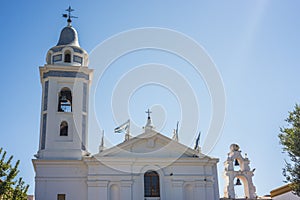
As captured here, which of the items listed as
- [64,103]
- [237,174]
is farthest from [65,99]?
[237,174]

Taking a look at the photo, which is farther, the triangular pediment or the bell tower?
the bell tower

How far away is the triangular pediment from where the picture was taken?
26359 millimetres

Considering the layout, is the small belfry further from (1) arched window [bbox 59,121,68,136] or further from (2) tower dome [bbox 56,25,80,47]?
(2) tower dome [bbox 56,25,80,47]

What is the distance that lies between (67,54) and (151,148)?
8632 millimetres

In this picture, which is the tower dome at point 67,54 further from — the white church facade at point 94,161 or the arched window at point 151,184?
the arched window at point 151,184

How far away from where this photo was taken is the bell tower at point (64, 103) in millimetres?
26750

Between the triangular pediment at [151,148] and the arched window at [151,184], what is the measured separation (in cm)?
113

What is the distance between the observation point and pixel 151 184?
85.6 ft

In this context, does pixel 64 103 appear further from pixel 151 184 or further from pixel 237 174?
pixel 237 174

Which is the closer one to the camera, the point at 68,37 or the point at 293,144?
the point at 293,144

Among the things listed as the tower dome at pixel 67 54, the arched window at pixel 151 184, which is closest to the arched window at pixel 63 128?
the tower dome at pixel 67 54

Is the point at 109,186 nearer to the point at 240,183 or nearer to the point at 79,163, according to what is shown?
the point at 79,163

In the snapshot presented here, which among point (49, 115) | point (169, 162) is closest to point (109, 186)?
point (169, 162)

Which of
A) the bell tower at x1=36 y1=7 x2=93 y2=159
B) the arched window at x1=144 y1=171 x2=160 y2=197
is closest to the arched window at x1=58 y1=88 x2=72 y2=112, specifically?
the bell tower at x1=36 y1=7 x2=93 y2=159
